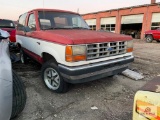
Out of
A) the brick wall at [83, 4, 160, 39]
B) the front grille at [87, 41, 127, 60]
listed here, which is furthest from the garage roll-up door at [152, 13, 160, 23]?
the front grille at [87, 41, 127, 60]

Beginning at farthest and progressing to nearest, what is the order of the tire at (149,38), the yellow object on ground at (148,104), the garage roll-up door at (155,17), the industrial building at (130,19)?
1. the industrial building at (130,19)
2. the garage roll-up door at (155,17)
3. the tire at (149,38)
4. the yellow object on ground at (148,104)

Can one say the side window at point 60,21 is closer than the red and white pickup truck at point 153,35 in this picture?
Yes

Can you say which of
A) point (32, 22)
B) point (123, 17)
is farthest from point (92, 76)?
point (123, 17)

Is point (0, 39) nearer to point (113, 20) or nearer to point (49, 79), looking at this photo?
point (49, 79)

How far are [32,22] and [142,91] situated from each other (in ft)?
12.1

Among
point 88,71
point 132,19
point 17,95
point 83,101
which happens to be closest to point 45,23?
point 88,71

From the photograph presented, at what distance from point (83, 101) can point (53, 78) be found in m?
0.85

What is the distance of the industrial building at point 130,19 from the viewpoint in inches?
766

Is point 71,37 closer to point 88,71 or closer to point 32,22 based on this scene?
point 88,71

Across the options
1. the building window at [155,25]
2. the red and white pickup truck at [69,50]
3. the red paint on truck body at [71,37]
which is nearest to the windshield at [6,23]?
the red and white pickup truck at [69,50]

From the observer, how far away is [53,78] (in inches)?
145

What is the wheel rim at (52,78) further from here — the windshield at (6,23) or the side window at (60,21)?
the windshield at (6,23)

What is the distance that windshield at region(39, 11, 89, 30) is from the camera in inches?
164

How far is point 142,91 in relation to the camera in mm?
1525
